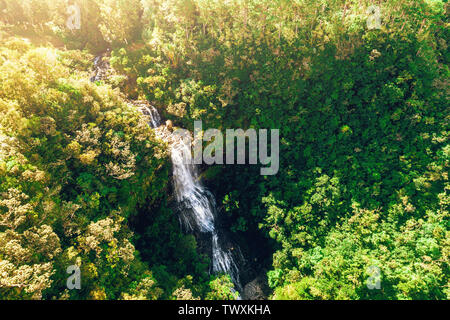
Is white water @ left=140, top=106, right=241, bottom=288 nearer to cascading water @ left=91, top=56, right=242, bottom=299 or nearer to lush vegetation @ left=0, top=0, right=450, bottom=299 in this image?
cascading water @ left=91, top=56, right=242, bottom=299

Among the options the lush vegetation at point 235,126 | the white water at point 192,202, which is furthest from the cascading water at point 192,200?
the lush vegetation at point 235,126

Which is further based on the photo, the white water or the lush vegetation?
the white water

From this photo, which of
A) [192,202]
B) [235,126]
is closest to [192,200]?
[192,202]

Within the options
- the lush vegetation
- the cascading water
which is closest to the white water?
the cascading water

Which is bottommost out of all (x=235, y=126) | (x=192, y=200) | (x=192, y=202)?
(x=192, y=202)

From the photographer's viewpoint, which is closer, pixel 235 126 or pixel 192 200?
pixel 192 200

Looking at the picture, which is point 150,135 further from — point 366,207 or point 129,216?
point 366,207

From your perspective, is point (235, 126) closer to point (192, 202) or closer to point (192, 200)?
point (192, 200)

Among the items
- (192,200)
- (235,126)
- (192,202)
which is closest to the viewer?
(192,202)

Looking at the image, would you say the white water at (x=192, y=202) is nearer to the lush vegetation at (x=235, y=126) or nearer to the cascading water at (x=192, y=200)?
the cascading water at (x=192, y=200)
